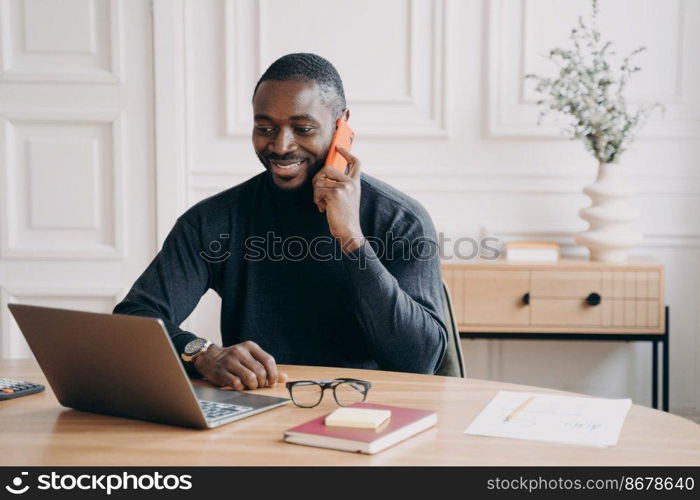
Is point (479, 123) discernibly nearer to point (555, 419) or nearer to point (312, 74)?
point (312, 74)

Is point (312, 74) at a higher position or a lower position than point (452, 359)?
higher

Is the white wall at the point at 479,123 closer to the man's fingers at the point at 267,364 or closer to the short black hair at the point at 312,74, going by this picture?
the short black hair at the point at 312,74

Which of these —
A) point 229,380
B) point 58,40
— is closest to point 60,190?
point 58,40

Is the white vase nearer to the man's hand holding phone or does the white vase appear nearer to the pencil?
the man's hand holding phone

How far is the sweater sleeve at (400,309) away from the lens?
1.81 m

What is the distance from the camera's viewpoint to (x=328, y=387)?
1.45 m

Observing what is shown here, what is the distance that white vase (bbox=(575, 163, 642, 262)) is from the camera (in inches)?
125

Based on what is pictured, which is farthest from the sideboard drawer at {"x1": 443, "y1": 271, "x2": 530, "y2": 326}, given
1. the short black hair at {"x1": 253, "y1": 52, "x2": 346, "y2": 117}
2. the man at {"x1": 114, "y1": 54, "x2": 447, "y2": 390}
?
the short black hair at {"x1": 253, "y1": 52, "x2": 346, "y2": 117}

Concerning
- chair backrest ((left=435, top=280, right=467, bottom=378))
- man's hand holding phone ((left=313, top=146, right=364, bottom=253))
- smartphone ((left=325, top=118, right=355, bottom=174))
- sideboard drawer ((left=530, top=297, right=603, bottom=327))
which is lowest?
sideboard drawer ((left=530, top=297, right=603, bottom=327))

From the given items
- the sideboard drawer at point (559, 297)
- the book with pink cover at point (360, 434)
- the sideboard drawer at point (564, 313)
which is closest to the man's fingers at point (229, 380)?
the book with pink cover at point (360, 434)

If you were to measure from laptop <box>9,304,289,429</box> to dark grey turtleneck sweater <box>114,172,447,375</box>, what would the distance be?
1.51 ft

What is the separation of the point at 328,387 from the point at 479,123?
223cm
